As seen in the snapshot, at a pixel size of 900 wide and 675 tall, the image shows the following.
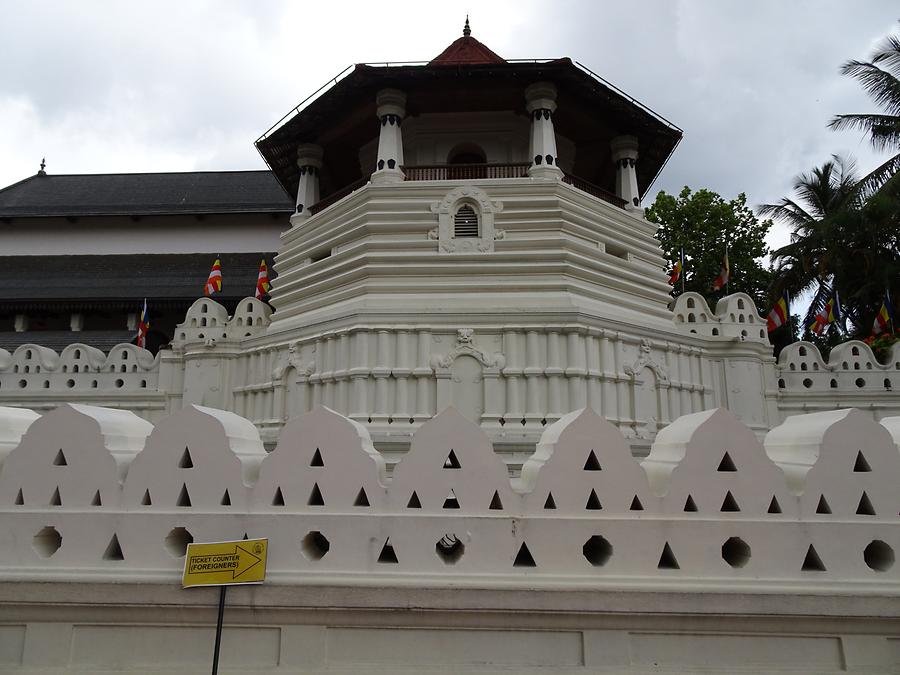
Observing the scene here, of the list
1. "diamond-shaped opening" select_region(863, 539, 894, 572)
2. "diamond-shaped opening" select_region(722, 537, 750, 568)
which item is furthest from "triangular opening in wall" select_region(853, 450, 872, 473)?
"diamond-shaped opening" select_region(722, 537, 750, 568)

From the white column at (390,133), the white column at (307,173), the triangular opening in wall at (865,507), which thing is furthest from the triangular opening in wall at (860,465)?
the white column at (307,173)

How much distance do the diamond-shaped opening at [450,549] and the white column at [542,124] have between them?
1237 cm

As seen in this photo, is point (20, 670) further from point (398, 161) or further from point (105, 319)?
point (105, 319)

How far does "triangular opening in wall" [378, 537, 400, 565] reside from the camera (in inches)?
167

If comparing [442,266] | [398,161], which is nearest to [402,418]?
[442,266]

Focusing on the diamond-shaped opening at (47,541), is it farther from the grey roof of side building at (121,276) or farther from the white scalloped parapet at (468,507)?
the grey roof of side building at (121,276)

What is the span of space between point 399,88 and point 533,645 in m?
14.9

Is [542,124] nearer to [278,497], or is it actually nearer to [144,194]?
[278,497]

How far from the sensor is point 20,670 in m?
4.05

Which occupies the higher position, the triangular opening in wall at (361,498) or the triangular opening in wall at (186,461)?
the triangular opening in wall at (186,461)

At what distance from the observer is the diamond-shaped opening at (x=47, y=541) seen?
14.5 feet

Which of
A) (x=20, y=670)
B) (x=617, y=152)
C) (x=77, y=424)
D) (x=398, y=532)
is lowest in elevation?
(x=20, y=670)

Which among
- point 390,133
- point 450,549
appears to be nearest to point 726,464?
point 450,549

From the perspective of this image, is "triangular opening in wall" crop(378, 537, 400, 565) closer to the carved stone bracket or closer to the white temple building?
the white temple building
